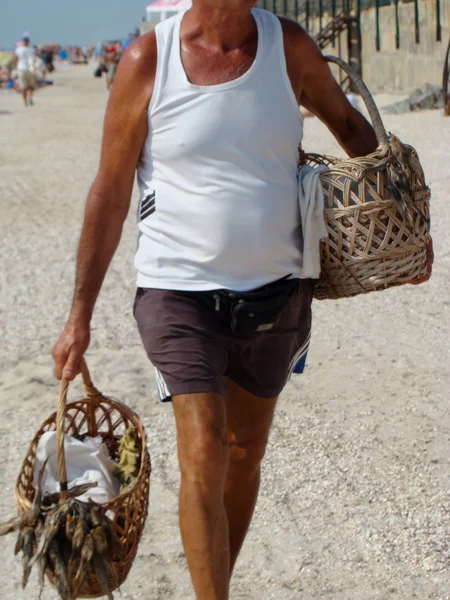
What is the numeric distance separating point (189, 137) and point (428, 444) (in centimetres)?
212

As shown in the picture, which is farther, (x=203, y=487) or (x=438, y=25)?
(x=438, y=25)

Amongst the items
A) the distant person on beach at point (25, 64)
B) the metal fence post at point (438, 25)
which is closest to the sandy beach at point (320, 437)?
the metal fence post at point (438, 25)

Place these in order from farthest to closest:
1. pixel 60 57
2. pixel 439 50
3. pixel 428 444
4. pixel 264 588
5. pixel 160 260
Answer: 1. pixel 60 57
2. pixel 439 50
3. pixel 428 444
4. pixel 264 588
5. pixel 160 260

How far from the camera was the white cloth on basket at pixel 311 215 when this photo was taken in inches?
101

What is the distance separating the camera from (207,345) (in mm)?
2480

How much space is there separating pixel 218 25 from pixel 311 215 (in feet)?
1.95

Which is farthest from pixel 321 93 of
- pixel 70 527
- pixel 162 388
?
pixel 70 527

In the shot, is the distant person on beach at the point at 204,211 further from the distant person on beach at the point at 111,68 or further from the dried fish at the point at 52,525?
the distant person on beach at the point at 111,68

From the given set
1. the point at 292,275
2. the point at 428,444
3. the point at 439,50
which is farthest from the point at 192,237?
the point at 439,50

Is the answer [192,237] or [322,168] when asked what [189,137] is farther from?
[322,168]

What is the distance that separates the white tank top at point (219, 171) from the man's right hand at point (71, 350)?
0.26 metres

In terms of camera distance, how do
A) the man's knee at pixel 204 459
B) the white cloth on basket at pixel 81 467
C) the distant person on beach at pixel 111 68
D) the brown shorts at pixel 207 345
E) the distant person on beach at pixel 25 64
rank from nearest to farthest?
the man's knee at pixel 204 459 → the brown shorts at pixel 207 345 → the white cloth on basket at pixel 81 467 → the distant person on beach at pixel 25 64 → the distant person on beach at pixel 111 68

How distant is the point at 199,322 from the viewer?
247cm

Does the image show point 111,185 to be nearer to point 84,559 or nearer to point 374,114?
point 374,114
